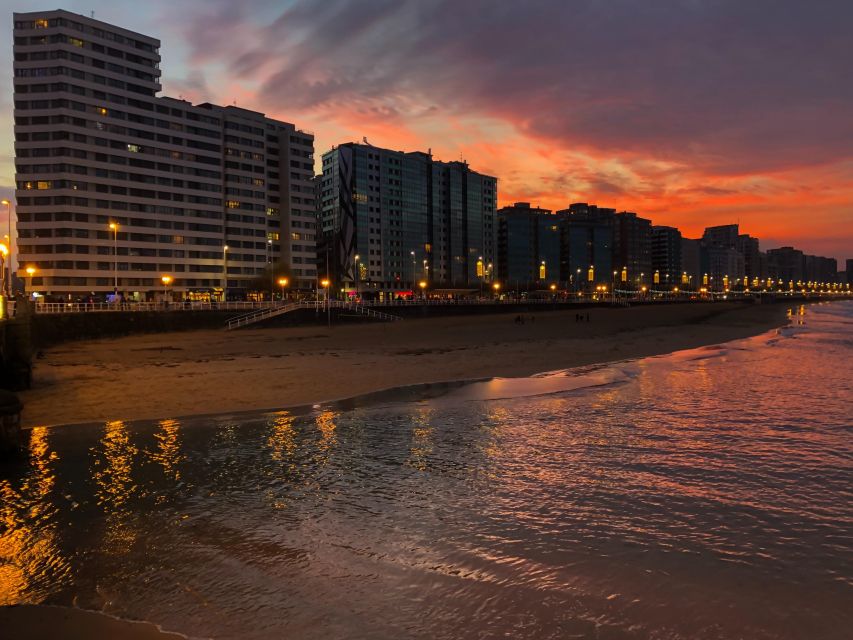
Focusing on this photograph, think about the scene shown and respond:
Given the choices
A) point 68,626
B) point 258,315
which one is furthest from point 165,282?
point 68,626

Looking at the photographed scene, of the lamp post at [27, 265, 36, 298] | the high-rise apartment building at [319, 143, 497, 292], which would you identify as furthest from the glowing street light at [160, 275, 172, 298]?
the high-rise apartment building at [319, 143, 497, 292]

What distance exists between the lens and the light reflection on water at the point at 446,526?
7305mm

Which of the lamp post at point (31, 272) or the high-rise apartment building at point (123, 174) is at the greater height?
the high-rise apartment building at point (123, 174)

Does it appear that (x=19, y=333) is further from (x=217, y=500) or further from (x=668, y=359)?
(x=668, y=359)

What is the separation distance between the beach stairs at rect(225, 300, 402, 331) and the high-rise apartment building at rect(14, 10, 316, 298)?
30.0 metres

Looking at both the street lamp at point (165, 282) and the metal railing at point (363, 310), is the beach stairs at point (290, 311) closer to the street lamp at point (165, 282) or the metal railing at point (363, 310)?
the metal railing at point (363, 310)

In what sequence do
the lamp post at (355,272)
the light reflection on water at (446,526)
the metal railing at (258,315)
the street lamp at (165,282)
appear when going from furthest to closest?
1. the lamp post at (355,272)
2. the street lamp at (165,282)
3. the metal railing at (258,315)
4. the light reflection on water at (446,526)

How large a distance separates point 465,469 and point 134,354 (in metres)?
37.1

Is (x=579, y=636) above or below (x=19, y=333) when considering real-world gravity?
below

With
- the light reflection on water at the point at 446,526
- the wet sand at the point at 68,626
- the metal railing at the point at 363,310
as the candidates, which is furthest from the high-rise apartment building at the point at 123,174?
the wet sand at the point at 68,626

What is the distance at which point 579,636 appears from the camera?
22.0 feet

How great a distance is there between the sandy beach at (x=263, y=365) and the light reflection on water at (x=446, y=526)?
431cm

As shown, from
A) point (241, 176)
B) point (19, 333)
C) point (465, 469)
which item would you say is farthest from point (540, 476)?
point (241, 176)

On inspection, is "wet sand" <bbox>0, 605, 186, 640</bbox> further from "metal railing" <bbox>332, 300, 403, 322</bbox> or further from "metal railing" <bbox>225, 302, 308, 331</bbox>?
"metal railing" <bbox>332, 300, 403, 322</bbox>
